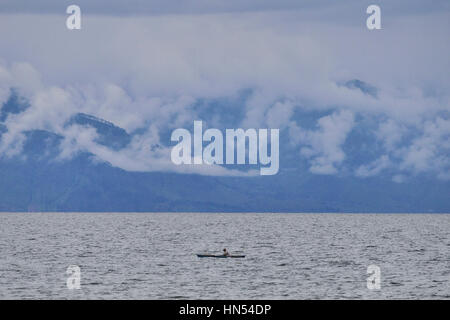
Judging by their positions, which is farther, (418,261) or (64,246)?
(64,246)

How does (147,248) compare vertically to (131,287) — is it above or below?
above

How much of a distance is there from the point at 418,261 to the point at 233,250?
41.3m

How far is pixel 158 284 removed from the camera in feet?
338
